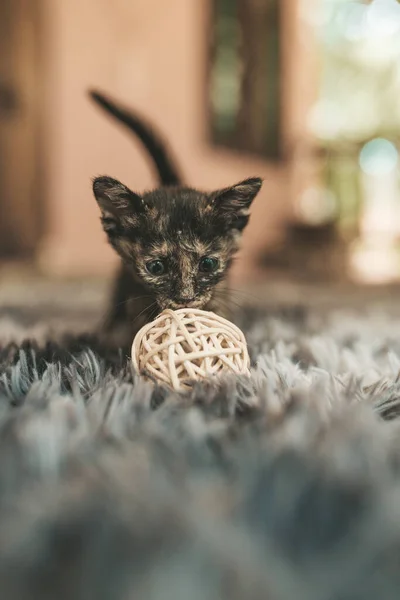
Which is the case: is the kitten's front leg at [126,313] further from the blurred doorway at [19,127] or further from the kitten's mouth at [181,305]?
the blurred doorway at [19,127]

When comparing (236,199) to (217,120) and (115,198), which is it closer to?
(115,198)

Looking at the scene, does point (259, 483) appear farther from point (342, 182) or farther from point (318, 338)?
point (342, 182)

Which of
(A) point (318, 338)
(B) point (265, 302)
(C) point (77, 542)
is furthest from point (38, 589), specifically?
(B) point (265, 302)

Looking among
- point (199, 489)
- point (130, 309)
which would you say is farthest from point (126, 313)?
point (199, 489)

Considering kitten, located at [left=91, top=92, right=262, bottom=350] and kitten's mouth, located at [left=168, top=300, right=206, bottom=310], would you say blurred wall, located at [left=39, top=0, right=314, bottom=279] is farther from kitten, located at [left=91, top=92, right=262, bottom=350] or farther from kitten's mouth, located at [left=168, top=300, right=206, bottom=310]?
kitten's mouth, located at [left=168, top=300, right=206, bottom=310]

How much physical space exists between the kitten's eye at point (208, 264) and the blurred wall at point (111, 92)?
7.24 feet

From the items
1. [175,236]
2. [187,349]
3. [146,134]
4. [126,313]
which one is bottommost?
[126,313]

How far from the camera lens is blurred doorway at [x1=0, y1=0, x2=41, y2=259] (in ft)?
10.9

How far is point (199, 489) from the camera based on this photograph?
44 cm

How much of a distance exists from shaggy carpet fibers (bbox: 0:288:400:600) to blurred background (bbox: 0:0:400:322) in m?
1.56

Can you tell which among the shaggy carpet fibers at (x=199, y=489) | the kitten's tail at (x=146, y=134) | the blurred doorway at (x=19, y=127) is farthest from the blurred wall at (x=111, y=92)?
the shaggy carpet fibers at (x=199, y=489)

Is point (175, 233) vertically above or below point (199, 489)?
above

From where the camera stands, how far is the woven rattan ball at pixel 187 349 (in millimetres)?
672

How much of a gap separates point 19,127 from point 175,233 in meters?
2.91
